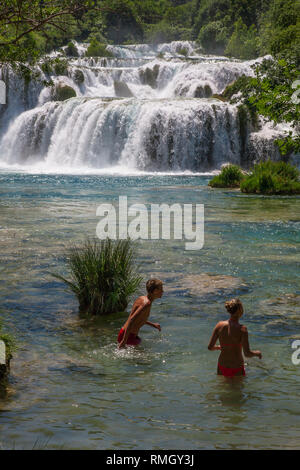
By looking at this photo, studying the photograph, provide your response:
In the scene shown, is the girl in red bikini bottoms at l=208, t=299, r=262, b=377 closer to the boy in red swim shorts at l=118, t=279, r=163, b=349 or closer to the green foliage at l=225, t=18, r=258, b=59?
the boy in red swim shorts at l=118, t=279, r=163, b=349

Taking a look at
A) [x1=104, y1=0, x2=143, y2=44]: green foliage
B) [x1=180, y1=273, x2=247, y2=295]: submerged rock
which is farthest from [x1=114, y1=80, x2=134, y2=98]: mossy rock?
[x1=104, y1=0, x2=143, y2=44]: green foliage

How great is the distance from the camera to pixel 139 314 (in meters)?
7.04

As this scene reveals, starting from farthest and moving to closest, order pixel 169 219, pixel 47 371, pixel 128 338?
1. pixel 169 219
2. pixel 128 338
3. pixel 47 371

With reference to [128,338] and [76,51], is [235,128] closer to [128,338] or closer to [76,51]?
[128,338]

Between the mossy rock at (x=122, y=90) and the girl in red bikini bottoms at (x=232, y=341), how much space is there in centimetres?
4947

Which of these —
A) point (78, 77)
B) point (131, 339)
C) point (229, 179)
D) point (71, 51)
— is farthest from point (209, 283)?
point (71, 51)

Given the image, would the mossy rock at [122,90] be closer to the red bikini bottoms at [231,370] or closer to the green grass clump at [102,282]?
the green grass clump at [102,282]

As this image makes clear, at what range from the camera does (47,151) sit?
4262 centimetres

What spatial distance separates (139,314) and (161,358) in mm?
566

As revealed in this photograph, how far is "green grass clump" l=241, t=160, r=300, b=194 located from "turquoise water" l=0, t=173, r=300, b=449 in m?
9.37

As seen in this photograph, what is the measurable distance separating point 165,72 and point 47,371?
5183 cm

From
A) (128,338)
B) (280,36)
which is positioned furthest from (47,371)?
(280,36)

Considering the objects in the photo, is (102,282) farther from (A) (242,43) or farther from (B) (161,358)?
(A) (242,43)

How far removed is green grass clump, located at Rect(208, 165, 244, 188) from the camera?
2795 cm
